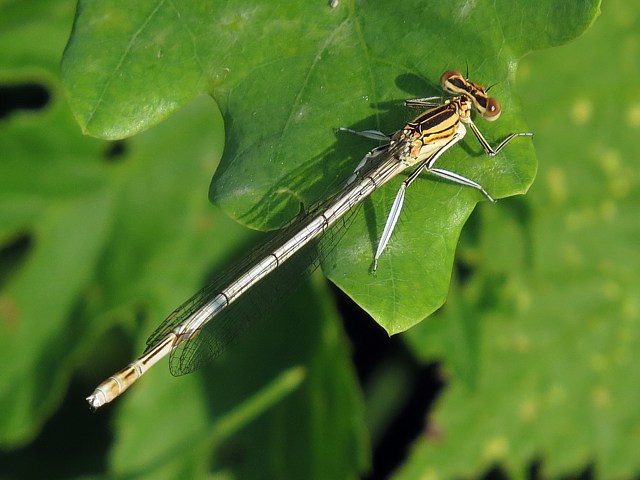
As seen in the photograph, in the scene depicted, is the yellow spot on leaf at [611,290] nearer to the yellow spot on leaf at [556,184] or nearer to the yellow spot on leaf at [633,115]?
the yellow spot on leaf at [556,184]

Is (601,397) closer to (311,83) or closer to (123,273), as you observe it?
(123,273)

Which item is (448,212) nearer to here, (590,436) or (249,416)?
(249,416)

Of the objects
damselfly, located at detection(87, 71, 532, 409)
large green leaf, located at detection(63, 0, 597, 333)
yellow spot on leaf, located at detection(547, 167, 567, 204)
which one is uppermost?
large green leaf, located at detection(63, 0, 597, 333)

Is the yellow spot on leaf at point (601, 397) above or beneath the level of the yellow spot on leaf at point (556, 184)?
beneath

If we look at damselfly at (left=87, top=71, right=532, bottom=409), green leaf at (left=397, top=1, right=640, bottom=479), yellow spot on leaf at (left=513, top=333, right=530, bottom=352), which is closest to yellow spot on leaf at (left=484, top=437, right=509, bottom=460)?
green leaf at (left=397, top=1, right=640, bottom=479)

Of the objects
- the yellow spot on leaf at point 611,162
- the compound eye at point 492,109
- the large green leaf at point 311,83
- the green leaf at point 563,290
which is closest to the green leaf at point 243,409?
the green leaf at point 563,290

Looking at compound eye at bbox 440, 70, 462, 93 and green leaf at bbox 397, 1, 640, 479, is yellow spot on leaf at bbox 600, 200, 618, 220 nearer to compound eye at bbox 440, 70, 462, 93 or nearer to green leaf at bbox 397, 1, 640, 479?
green leaf at bbox 397, 1, 640, 479
